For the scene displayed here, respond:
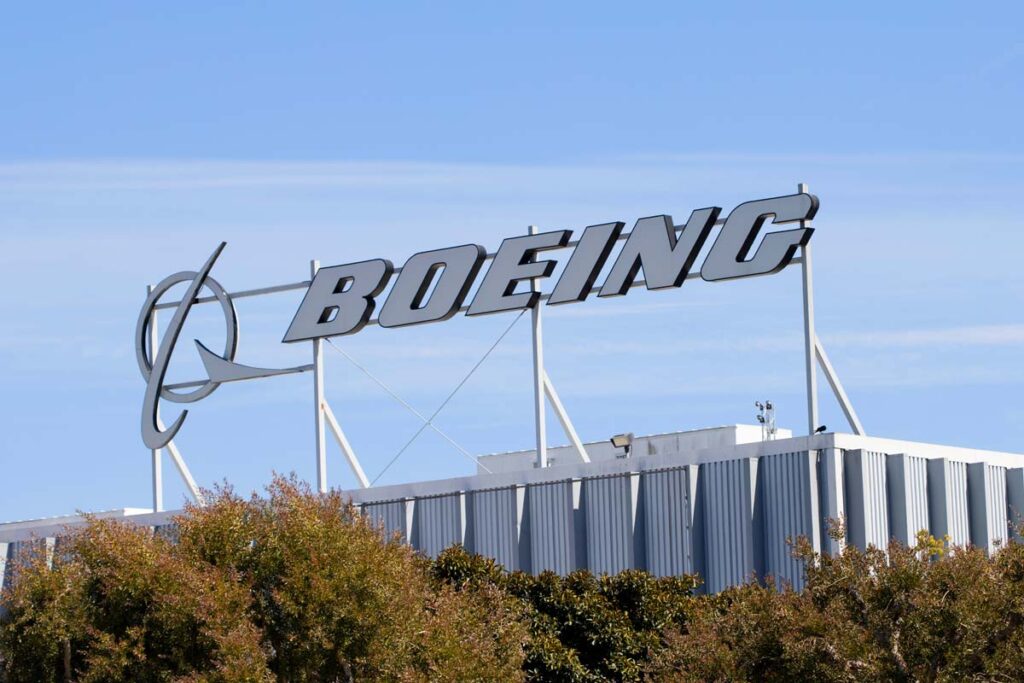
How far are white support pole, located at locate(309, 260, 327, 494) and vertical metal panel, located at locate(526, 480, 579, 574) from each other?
18.5 feet

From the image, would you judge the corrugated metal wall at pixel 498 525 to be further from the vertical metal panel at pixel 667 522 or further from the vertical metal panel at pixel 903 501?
the vertical metal panel at pixel 903 501

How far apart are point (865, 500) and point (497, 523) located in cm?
886

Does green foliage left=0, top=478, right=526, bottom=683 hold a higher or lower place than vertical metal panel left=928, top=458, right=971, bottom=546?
lower

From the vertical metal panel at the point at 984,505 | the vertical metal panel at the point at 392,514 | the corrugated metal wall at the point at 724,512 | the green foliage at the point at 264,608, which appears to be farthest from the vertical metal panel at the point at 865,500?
the vertical metal panel at the point at 392,514

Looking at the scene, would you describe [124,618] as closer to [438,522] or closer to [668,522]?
[438,522]

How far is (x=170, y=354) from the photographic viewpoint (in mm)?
50656

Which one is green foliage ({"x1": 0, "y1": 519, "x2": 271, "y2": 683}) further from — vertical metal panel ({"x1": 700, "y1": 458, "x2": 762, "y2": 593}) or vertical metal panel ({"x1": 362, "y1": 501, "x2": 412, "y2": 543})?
vertical metal panel ({"x1": 700, "y1": 458, "x2": 762, "y2": 593})

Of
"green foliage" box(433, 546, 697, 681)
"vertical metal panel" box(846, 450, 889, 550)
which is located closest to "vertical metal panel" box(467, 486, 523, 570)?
"green foliage" box(433, 546, 697, 681)

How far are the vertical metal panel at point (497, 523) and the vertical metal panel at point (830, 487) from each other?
24.4ft

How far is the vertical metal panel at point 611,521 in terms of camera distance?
139ft

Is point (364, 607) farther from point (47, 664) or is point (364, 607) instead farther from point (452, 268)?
point (452, 268)

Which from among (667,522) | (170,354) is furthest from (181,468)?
(667,522)

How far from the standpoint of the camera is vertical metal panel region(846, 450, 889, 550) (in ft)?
131

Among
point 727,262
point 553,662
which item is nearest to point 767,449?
point 727,262
